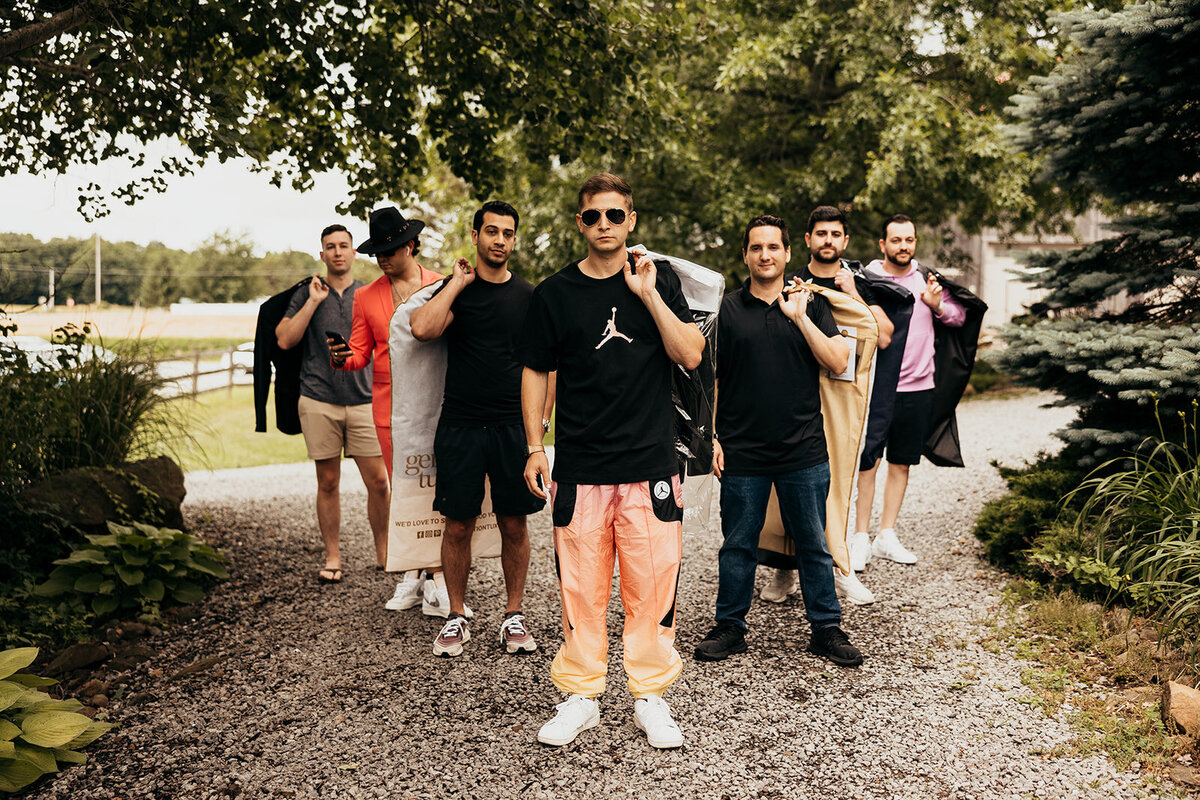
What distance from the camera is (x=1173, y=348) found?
480 centimetres

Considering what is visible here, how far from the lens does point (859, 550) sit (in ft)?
18.6

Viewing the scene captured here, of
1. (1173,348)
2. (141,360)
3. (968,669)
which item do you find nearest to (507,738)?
(968,669)

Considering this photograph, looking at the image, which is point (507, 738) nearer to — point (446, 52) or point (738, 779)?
point (738, 779)

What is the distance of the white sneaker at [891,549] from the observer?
19.0ft

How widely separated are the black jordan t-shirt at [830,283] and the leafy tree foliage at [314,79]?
86.3 inches

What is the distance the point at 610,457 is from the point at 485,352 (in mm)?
1217

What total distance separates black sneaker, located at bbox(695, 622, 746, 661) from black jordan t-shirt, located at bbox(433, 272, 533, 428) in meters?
1.46

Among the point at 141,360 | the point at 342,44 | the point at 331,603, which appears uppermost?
the point at 342,44

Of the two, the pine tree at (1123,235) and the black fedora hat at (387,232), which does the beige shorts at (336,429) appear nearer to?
the black fedora hat at (387,232)

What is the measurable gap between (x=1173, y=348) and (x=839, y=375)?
194 centimetres

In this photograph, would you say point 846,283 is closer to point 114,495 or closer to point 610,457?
point 610,457

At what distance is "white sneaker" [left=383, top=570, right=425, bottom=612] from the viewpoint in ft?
17.1

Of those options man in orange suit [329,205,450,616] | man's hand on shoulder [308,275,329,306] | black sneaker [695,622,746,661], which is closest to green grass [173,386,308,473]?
man's hand on shoulder [308,275,329,306]

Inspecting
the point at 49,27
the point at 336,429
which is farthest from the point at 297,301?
the point at 49,27
